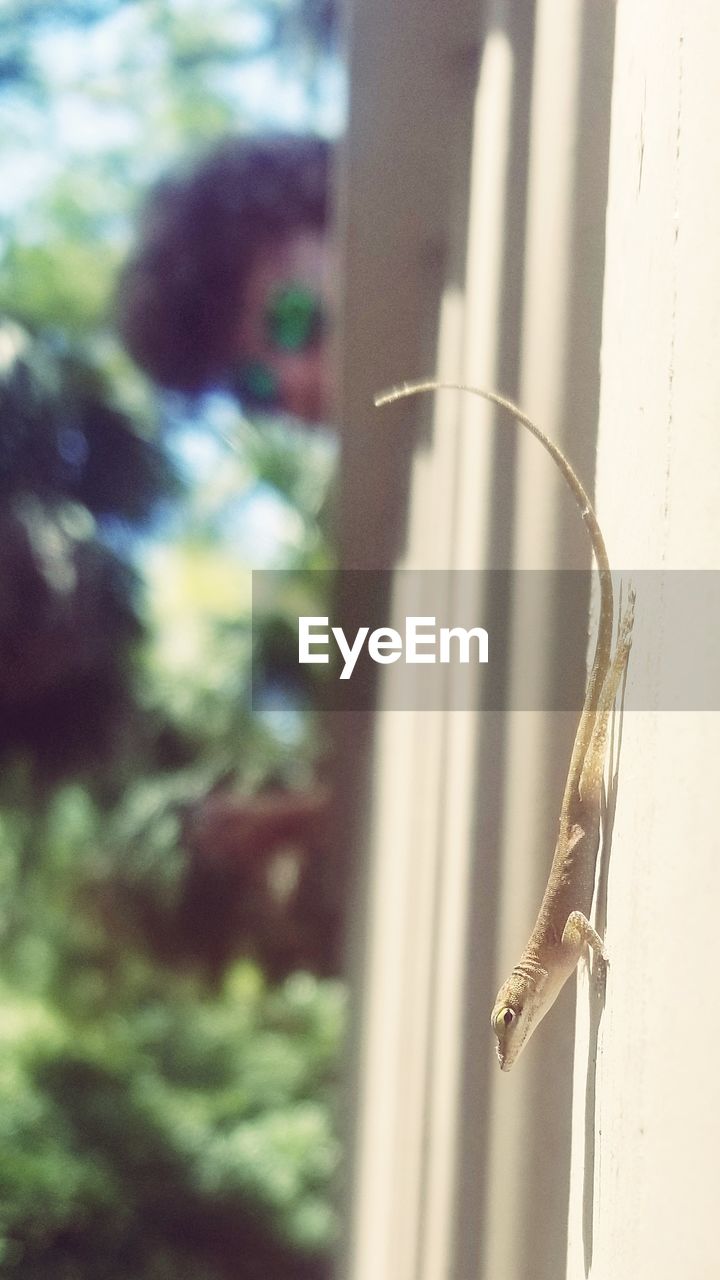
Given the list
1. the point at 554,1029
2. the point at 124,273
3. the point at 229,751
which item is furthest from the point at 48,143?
the point at 554,1029

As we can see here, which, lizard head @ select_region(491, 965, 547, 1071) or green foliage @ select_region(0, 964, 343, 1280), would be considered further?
green foliage @ select_region(0, 964, 343, 1280)

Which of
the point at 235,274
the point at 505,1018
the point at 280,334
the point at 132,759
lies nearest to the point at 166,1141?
the point at 132,759

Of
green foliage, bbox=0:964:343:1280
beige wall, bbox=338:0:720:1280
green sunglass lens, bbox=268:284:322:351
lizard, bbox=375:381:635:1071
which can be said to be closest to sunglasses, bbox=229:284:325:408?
green sunglass lens, bbox=268:284:322:351

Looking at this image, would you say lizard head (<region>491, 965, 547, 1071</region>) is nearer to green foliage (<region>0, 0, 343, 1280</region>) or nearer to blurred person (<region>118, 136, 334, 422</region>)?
green foliage (<region>0, 0, 343, 1280</region>)

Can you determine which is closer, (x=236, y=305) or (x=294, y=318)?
(x=294, y=318)

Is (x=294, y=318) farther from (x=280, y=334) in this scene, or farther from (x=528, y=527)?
(x=528, y=527)

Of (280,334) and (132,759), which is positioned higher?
(280,334)

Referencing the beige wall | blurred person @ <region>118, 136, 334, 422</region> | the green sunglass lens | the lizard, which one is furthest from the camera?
blurred person @ <region>118, 136, 334, 422</region>

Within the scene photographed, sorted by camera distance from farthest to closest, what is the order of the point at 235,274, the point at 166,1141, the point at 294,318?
the point at 166,1141 → the point at 235,274 → the point at 294,318
